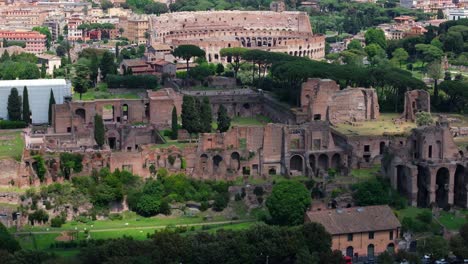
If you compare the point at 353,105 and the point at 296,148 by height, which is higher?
the point at 353,105

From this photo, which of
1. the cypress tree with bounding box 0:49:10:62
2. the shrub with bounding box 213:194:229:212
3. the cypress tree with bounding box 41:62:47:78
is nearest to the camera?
the shrub with bounding box 213:194:229:212

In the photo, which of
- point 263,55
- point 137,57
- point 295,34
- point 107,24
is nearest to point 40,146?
point 263,55

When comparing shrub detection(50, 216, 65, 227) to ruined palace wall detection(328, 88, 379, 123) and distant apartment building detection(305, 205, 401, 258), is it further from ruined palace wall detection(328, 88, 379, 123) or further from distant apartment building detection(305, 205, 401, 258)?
ruined palace wall detection(328, 88, 379, 123)

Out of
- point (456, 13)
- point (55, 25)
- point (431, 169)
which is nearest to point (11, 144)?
point (431, 169)

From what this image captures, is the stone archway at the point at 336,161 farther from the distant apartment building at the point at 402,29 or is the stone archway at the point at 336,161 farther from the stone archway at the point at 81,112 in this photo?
the distant apartment building at the point at 402,29

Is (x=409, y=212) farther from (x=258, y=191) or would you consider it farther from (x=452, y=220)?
(x=258, y=191)

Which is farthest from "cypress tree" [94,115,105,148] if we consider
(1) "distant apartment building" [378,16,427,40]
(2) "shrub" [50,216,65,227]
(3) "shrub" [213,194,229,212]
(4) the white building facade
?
(1) "distant apartment building" [378,16,427,40]
